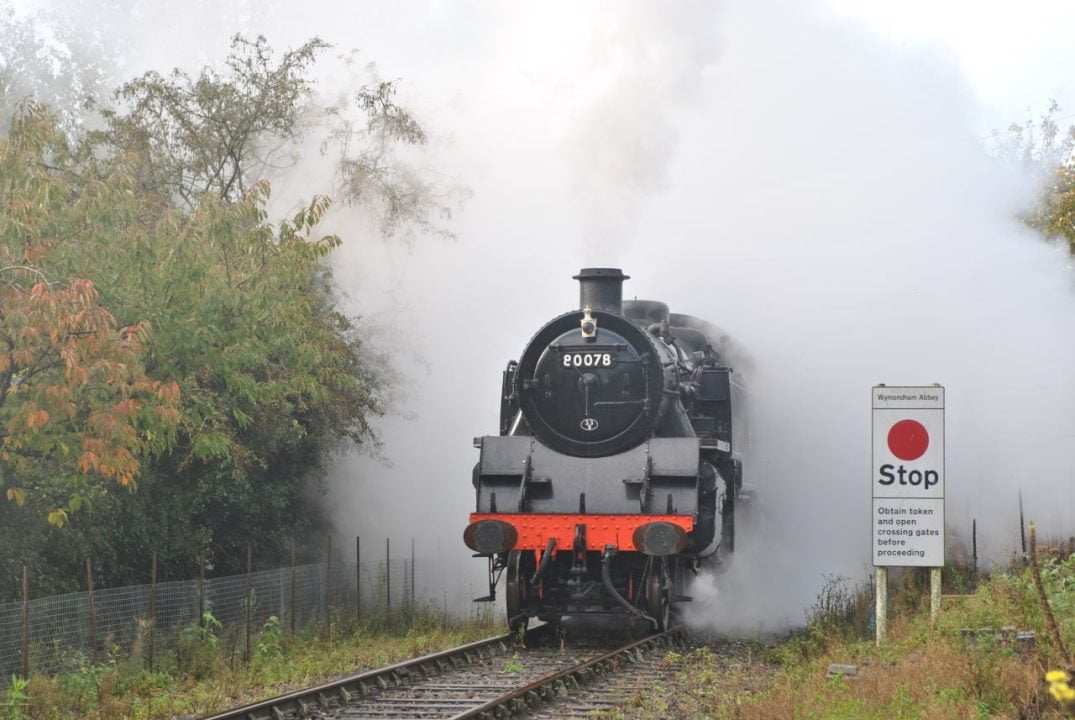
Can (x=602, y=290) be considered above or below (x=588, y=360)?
above

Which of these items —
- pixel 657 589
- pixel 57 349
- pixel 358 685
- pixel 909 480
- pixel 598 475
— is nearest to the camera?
pixel 358 685

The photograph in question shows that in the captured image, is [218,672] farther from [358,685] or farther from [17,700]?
[17,700]

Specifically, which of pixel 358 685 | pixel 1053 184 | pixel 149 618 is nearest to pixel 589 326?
pixel 358 685

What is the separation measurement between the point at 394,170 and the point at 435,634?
9557 mm

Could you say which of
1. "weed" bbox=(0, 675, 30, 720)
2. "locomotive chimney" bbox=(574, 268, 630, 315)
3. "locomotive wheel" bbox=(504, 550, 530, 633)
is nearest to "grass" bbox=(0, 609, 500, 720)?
"weed" bbox=(0, 675, 30, 720)

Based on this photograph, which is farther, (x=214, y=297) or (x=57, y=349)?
(x=214, y=297)

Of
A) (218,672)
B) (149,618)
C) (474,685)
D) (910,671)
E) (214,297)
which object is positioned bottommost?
(218,672)

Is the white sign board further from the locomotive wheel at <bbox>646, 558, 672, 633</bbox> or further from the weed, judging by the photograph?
the weed

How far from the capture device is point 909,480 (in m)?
10.0

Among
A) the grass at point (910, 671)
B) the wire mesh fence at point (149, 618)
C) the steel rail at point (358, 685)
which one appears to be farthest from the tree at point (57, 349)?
the grass at point (910, 671)

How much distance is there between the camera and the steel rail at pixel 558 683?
28.3 feet

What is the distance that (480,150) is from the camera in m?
22.2

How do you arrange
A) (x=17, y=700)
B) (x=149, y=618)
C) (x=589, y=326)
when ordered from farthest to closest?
(x=589, y=326)
(x=149, y=618)
(x=17, y=700)

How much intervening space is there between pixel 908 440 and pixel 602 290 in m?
3.99
